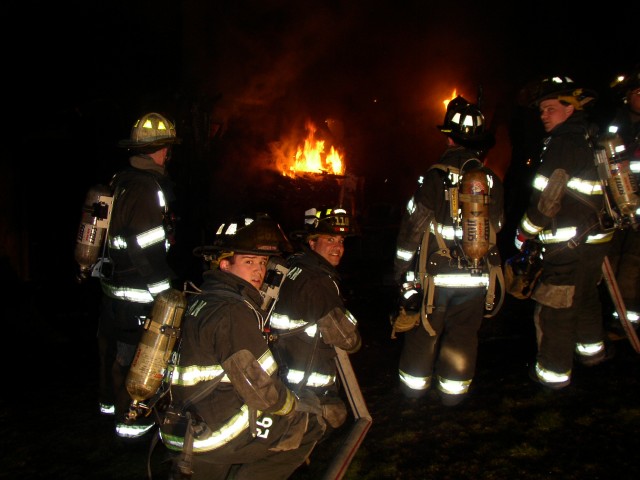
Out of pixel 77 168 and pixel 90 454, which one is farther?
pixel 77 168

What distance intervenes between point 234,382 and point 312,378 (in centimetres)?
112

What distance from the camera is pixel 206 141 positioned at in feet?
31.3

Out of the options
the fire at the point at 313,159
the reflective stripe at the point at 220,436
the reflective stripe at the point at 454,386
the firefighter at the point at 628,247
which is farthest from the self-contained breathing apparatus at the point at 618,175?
the fire at the point at 313,159

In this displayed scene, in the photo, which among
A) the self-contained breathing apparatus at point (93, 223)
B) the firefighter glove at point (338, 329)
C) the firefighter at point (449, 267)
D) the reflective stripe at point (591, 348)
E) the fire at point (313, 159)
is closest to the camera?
the firefighter glove at point (338, 329)

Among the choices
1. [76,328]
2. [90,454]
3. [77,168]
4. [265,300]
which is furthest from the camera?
[77,168]

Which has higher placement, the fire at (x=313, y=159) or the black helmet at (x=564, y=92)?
the black helmet at (x=564, y=92)

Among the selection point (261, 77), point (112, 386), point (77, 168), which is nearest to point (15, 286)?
point (77, 168)

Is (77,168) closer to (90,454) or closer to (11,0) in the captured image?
(11,0)

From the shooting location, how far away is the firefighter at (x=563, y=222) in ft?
14.0

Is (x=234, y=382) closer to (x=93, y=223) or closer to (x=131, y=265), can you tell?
(x=131, y=265)

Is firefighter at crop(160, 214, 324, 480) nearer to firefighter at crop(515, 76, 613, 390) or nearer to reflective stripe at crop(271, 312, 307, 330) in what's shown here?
reflective stripe at crop(271, 312, 307, 330)

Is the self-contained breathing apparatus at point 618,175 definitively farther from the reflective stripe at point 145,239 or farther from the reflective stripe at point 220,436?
the reflective stripe at point 145,239

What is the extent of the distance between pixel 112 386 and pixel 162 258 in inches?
45.7

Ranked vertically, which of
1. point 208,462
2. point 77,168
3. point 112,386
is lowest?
point 112,386
